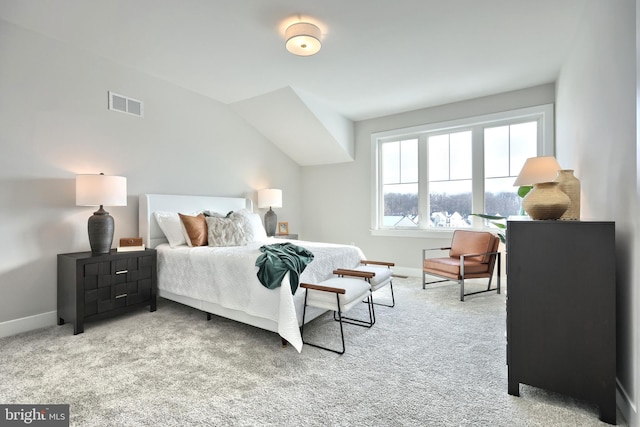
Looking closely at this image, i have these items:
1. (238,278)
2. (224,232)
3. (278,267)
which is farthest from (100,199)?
(278,267)

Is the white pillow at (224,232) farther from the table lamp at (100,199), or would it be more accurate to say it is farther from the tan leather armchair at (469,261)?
the tan leather armchair at (469,261)

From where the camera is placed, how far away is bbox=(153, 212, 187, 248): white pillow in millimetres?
3480

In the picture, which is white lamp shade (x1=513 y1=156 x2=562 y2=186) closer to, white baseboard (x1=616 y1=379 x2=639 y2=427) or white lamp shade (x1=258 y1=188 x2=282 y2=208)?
white baseboard (x1=616 y1=379 x2=639 y2=427)

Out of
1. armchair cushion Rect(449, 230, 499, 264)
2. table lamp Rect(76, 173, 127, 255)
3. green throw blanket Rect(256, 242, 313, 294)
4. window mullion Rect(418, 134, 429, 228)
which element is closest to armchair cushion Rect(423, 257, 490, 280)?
armchair cushion Rect(449, 230, 499, 264)

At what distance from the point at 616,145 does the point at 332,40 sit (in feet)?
7.80

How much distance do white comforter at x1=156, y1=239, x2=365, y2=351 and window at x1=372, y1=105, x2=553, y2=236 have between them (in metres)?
2.05

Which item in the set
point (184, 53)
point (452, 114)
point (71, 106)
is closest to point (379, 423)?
point (184, 53)

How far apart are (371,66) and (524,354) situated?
122 inches

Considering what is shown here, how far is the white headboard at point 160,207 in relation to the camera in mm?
3516

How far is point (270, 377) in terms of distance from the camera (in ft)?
6.48

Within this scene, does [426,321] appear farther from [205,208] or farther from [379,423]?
[205,208]

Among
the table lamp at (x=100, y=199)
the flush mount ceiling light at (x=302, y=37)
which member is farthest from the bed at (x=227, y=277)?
the flush mount ceiling light at (x=302, y=37)

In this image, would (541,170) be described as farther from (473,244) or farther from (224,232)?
(224,232)

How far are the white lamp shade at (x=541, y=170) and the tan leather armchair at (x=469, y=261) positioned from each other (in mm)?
1553
